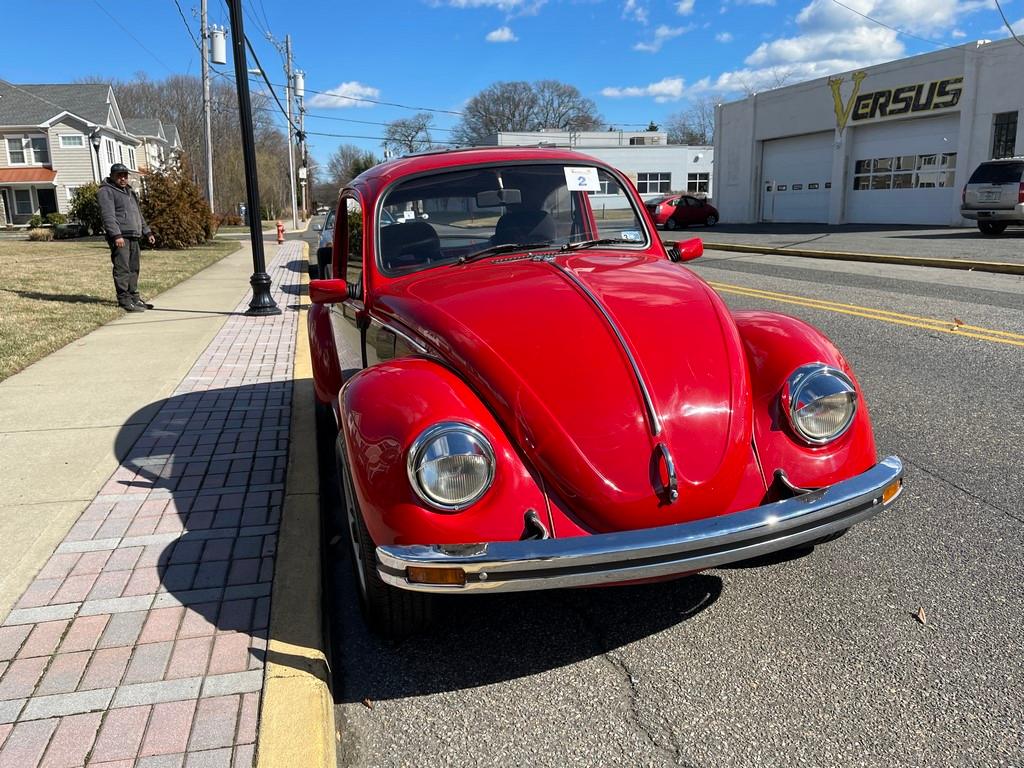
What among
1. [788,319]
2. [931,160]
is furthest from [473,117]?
[788,319]

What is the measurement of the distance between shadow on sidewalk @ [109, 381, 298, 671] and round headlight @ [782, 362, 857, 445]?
2.02 m

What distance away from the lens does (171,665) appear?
2.70 m

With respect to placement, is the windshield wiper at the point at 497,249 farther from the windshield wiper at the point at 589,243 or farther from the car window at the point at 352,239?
the car window at the point at 352,239

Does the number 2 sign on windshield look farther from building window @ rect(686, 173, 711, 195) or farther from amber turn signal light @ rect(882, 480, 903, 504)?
building window @ rect(686, 173, 711, 195)

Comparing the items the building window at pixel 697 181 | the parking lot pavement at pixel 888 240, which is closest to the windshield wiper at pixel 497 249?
the parking lot pavement at pixel 888 240

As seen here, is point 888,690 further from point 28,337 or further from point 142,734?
point 28,337

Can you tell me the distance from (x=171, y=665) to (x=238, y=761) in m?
0.61

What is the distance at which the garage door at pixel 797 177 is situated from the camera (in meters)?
30.8

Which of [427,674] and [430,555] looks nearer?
[430,555]

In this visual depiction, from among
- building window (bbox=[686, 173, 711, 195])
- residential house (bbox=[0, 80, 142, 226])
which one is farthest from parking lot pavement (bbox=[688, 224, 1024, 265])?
residential house (bbox=[0, 80, 142, 226])

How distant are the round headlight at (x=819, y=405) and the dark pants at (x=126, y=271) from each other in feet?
32.9

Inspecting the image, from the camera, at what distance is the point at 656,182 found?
62.9 m

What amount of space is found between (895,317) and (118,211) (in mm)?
9817

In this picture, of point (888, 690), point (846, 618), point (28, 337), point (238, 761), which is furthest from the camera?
point (28, 337)
